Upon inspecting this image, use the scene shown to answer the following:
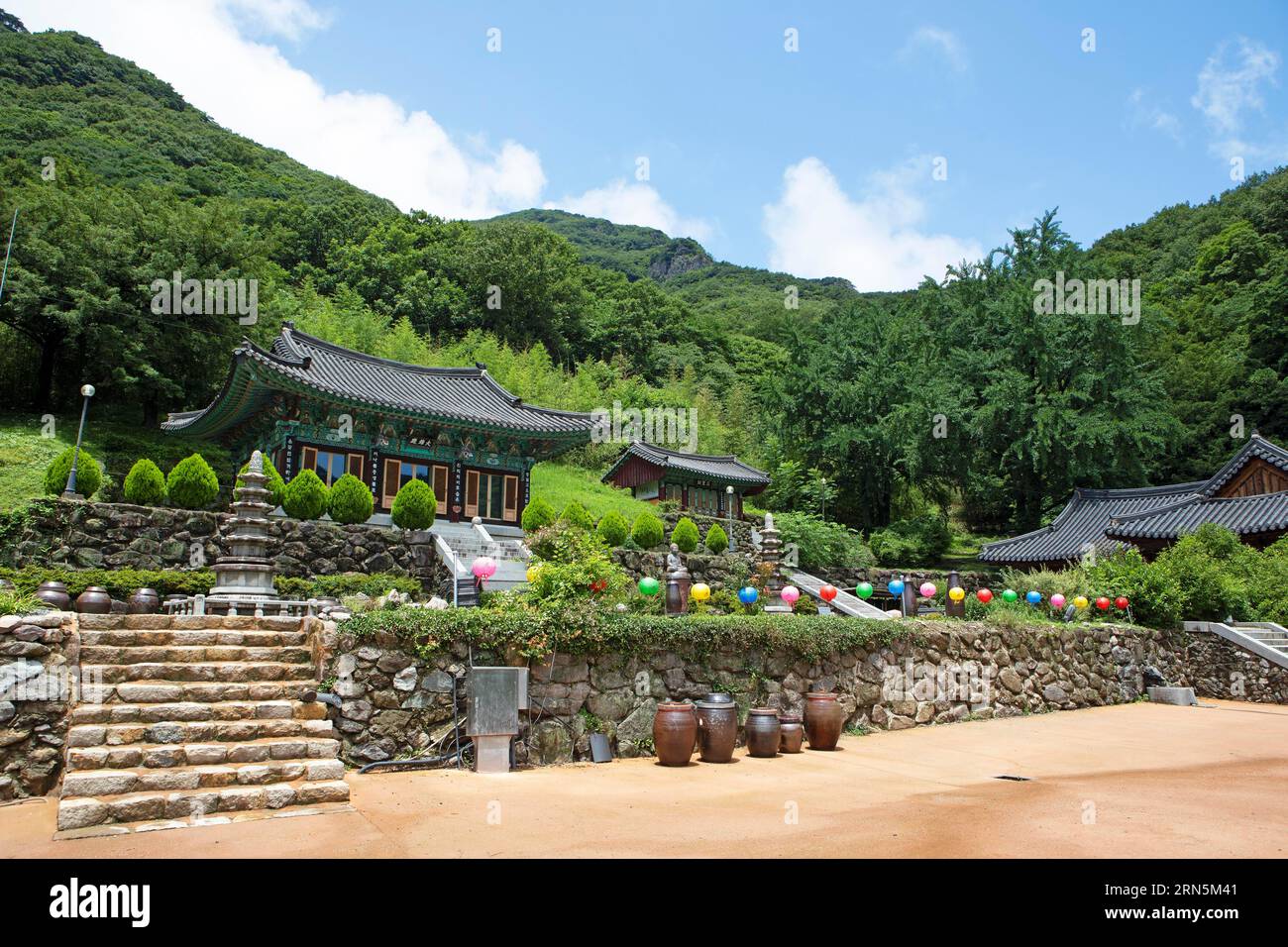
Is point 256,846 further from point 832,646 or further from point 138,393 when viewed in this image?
point 138,393

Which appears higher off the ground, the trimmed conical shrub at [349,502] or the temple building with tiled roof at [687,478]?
the temple building with tiled roof at [687,478]

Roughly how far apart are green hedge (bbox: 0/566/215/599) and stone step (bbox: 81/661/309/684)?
6.94 meters

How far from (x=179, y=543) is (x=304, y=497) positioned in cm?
262

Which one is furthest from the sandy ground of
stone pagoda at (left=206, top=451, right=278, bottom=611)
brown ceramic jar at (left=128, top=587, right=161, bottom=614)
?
brown ceramic jar at (left=128, top=587, right=161, bottom=614)

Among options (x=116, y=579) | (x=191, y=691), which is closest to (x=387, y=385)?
(x=116, y=579)

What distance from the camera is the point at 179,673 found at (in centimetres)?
809

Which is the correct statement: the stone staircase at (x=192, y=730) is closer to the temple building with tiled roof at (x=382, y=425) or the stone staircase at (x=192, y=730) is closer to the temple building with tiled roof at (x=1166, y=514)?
the temple building with tiled roof at (x=382, y=425)

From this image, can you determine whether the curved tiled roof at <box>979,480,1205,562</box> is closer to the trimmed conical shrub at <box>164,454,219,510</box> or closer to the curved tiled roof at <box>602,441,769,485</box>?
the curved tiled roof at <box>602,441,769,485</box>

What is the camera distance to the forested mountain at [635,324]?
2666 centimetres

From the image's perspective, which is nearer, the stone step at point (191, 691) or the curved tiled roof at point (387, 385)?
the stone step at point (191, 691)

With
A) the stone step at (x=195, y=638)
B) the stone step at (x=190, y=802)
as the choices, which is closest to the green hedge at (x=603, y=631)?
the stone step at (x=195, y=638)

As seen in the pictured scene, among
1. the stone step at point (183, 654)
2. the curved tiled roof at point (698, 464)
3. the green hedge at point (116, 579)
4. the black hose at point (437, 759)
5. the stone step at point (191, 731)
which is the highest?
the curved tiled roof at point (698, 464)

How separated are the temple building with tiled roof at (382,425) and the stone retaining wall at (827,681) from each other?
13.3 m

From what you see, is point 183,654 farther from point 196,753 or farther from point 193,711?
point 196,753
